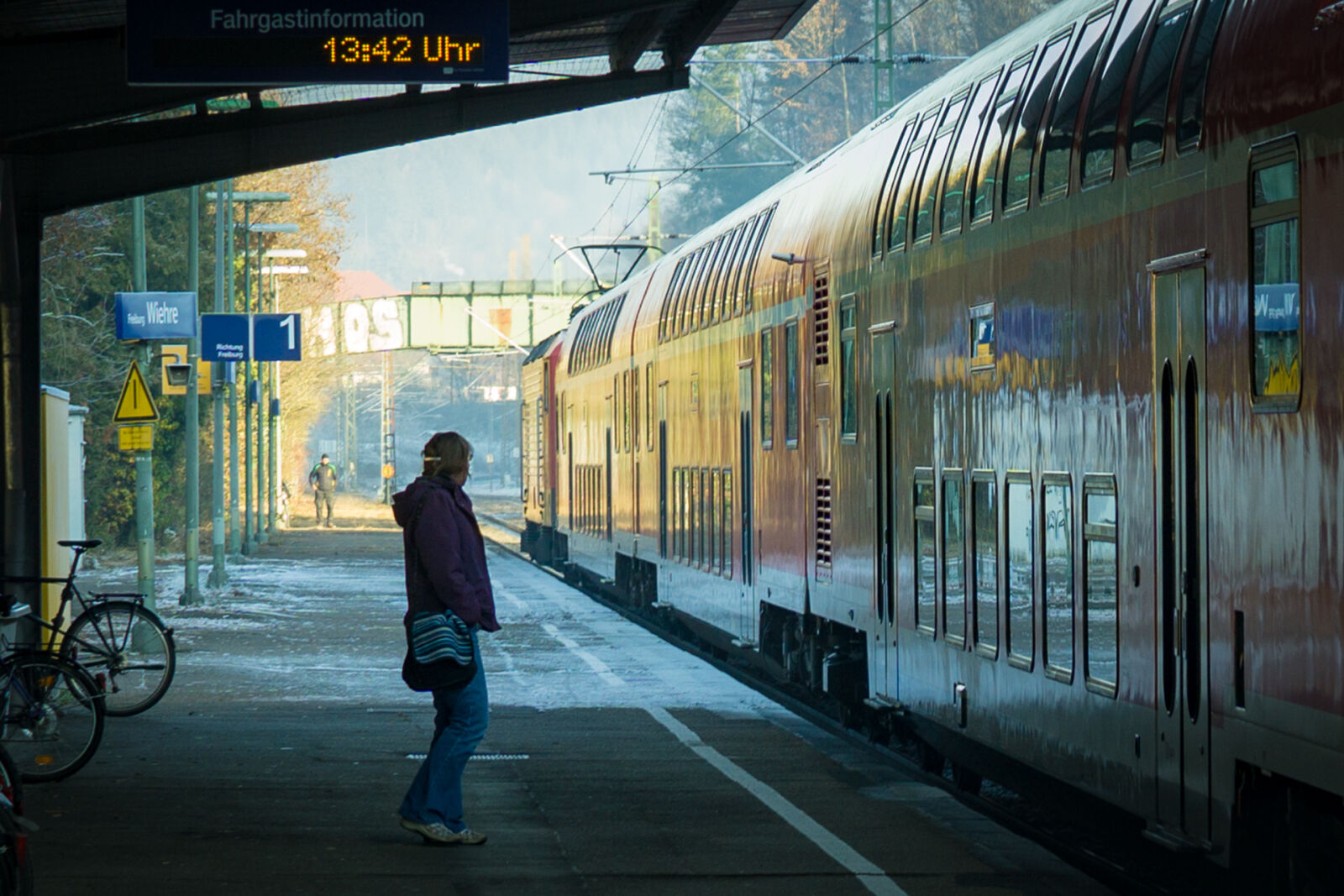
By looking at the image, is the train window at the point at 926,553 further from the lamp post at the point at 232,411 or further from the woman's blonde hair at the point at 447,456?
the lamp post at the point at 232,411

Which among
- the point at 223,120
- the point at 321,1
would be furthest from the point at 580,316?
the point at 321,1

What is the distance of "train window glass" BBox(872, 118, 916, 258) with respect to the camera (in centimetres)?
1162

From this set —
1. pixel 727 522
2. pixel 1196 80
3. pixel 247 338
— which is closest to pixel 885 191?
pixel 1196 80

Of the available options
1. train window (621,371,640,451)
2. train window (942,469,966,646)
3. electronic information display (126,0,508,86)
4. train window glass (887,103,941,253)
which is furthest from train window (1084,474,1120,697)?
train window (621,371,640,451)

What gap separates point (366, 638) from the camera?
70.6ft

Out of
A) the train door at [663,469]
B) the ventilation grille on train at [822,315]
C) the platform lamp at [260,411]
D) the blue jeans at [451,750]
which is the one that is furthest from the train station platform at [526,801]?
the platform lamp at [260,411]

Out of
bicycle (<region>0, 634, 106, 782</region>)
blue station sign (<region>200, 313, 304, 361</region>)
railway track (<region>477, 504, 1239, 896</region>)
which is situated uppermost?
blue station sign (<region>200, 313, 304, 361</region>)

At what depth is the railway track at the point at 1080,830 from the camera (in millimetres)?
8391

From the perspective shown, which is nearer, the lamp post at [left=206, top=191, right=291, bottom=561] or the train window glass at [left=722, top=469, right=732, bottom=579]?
the train window glass at [left=722, top=469, right=732, bottom=579]

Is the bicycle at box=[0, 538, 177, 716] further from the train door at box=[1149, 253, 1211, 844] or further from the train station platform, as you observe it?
the train door at box=[1149, 253, 1211, 844]

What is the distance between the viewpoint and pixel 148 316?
1959 cm

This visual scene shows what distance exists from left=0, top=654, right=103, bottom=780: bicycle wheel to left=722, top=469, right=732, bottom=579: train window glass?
Answer: 21.1 feet

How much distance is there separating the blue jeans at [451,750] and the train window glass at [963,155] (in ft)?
9.92

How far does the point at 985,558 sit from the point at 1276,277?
3294mm
